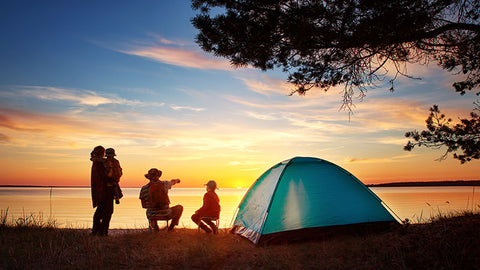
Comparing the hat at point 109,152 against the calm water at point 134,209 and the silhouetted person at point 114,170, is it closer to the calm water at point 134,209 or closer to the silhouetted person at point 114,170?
the silhouetted person at point 114,170

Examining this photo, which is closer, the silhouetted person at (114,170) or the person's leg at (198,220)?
A: the silhouetted person at (114,170)

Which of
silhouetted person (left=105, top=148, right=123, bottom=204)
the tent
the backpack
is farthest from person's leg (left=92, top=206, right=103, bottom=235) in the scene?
the tent

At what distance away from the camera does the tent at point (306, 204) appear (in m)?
8.05

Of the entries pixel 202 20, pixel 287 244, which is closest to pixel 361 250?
pixel 287 244

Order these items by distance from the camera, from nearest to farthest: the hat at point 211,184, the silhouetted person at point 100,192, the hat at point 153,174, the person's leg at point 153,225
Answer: the silhouetted person at point 100,192, the hat at point 153,174, the person's leg at point 153,225, the hat at point 211,184

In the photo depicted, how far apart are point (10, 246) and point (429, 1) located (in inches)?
404

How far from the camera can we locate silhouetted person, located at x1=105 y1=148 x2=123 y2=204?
339 inches

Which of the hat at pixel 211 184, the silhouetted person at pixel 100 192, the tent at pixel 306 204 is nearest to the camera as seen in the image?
the tent at pixel 306 204

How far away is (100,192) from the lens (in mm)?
8570

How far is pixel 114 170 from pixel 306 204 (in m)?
5.09

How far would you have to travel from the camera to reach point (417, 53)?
26.1 feet

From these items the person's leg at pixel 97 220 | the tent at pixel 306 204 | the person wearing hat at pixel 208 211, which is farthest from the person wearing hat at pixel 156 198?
the tent at pixel 306 204

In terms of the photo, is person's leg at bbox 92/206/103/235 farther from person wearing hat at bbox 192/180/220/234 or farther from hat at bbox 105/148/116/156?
person wearing hat at bbox 192/180/220/234

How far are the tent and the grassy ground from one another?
1.21ft
